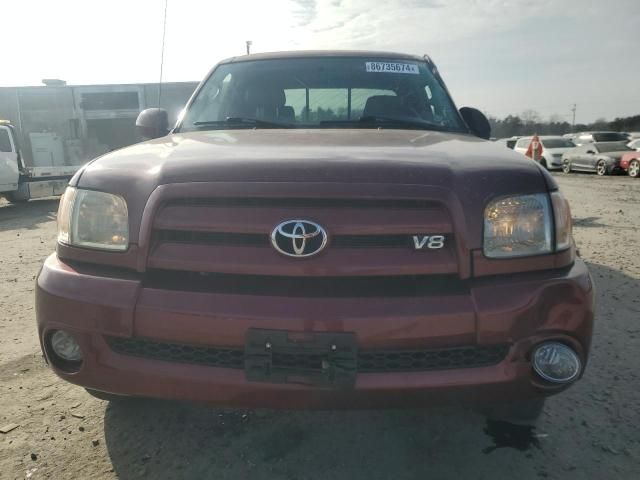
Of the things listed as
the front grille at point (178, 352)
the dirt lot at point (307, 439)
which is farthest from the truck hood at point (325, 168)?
the dirt lot at point (307, 439)

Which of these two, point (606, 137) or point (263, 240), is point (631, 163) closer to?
point (606, 137)

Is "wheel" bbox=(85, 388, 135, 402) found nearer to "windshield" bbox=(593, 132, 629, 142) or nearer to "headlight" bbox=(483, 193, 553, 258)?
"headlight" bbox=(483, 193, 553, 258)

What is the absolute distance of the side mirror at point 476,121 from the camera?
3162mm

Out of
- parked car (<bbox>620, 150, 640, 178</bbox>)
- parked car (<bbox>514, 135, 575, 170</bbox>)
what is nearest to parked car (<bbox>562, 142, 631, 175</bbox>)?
parked car (<bbox>620, 150, 640, 178</bbox>)

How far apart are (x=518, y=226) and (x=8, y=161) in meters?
13.9

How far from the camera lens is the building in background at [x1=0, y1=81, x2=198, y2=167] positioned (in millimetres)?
16719

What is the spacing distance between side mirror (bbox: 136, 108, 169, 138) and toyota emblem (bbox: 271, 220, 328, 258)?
1.95m

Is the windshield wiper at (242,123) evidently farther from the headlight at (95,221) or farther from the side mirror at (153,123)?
the headlight at (95,221)

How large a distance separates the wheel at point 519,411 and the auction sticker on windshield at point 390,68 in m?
2.13

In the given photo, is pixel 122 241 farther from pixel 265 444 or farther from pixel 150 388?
pixel 265 444

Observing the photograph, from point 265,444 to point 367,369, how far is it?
835 millimetres

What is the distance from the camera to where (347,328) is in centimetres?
166

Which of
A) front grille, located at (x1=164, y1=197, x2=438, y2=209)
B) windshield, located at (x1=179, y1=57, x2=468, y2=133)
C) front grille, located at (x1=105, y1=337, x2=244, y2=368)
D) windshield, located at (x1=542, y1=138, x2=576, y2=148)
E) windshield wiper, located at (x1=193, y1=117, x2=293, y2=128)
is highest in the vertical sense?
windshield, located at (x1=542, y1=138, x2=576, y2=148)

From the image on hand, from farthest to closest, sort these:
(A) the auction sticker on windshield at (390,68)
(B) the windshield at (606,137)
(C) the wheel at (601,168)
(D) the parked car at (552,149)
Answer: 1. (B) the windshield at (606,137)
2. (D) the parked car at (552,149)
3. (C) the wheel at (601,168)
4. (A) the auction sticker on windshield at (390,68)
